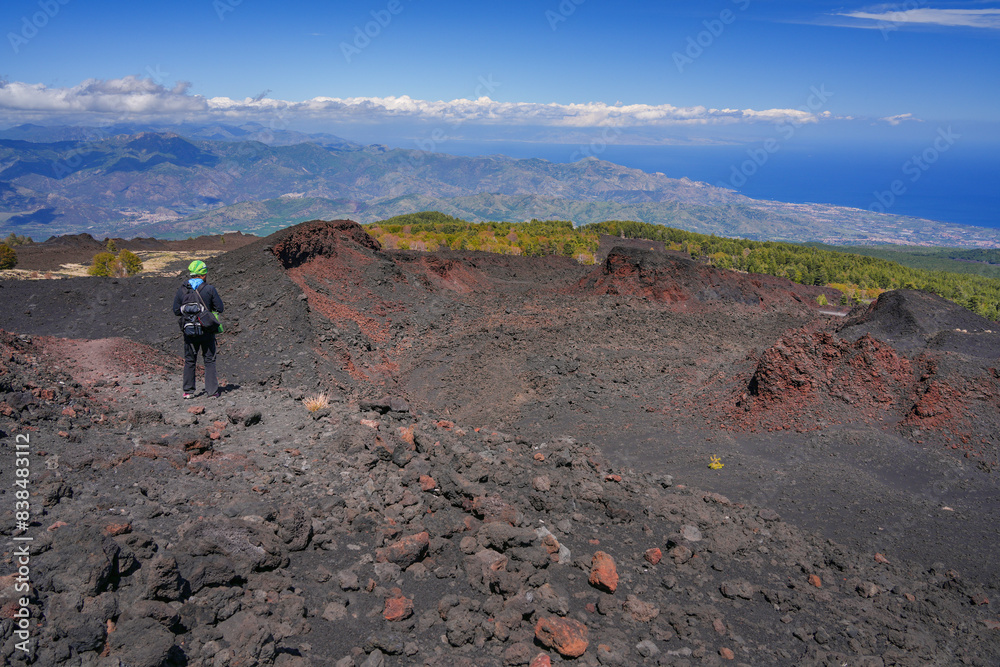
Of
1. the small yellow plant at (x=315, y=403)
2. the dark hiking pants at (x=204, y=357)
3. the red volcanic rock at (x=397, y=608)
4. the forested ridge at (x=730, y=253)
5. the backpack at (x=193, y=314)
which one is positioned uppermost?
the backpack at (x=193, y=314)

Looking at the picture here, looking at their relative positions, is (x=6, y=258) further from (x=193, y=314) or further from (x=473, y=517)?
(x=473, y=517)

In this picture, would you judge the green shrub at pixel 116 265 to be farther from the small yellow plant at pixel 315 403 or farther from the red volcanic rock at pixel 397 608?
the red volcanic rock at pixel 397 608

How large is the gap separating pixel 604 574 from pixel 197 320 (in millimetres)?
7126

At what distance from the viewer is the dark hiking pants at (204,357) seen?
8336mm

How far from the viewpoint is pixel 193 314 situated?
27.0ft

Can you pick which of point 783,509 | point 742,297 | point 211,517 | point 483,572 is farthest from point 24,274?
point 742,297

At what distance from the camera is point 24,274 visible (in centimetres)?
2534

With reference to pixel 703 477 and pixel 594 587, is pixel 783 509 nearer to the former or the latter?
pixel 703 477

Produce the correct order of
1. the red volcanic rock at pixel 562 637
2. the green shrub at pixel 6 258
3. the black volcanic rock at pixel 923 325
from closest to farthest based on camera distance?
the red volcanic rock at pixel 562 637 < the black volcanic rock at pixel 923 325 < the green shrub at pixel 6 258

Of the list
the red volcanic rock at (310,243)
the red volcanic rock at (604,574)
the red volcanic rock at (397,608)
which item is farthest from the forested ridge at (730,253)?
the red volcanic rock at (397,608)

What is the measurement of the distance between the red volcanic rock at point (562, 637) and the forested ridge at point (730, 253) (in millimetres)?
33048

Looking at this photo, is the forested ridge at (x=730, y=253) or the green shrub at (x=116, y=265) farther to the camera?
the forested ridge at (x=730, y=253)

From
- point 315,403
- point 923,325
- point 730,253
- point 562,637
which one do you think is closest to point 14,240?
point 315,403

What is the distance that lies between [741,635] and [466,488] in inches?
125
